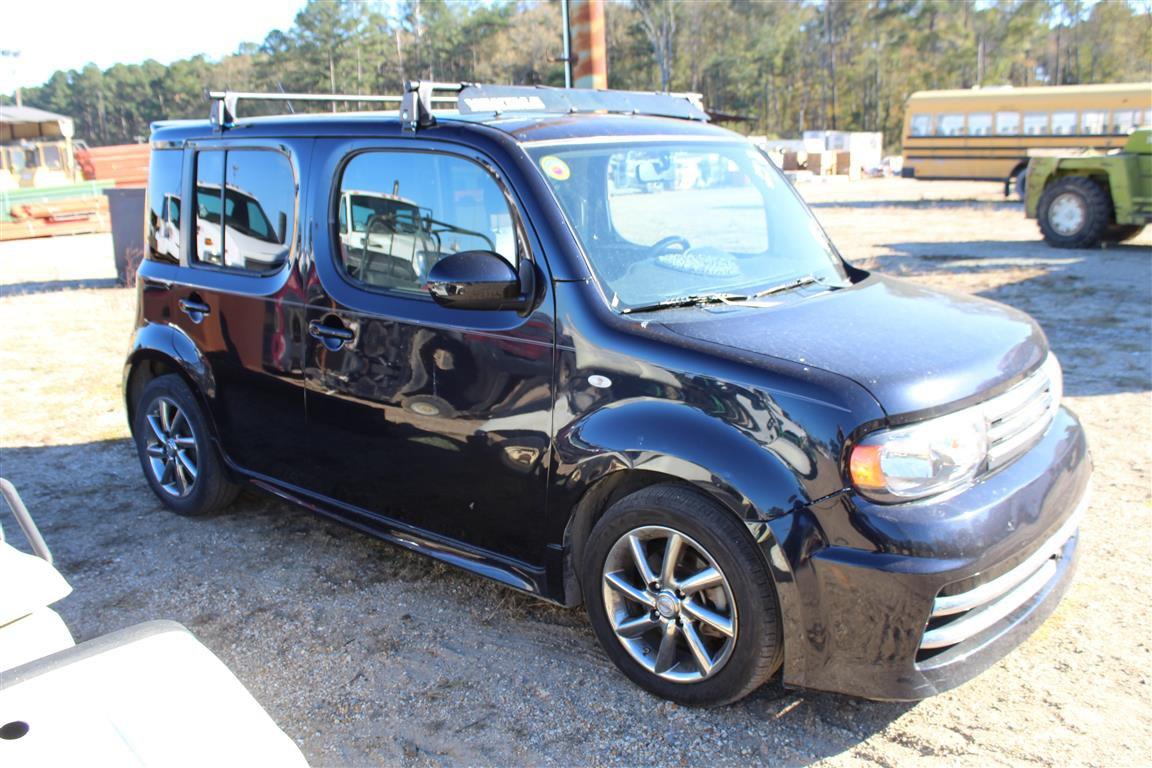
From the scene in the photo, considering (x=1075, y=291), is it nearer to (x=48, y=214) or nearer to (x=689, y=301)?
(x=689, y=301)

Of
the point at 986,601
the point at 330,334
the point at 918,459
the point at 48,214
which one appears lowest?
the point at 986,601

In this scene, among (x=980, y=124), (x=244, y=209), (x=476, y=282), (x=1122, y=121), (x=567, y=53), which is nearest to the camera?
(x=476, y=282)

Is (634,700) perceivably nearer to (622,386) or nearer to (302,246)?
(622,386)

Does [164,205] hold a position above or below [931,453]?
above

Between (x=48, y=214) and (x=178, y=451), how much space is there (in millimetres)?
21597

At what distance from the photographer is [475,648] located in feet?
11.6

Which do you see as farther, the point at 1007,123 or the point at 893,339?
the point at 1007,123

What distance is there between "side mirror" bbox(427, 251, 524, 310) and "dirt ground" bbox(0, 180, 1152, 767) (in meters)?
1.32

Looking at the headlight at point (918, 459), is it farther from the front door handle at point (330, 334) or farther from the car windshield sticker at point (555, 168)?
the front door handle at point (330, 334)

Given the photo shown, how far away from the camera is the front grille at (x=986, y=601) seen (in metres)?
2.65

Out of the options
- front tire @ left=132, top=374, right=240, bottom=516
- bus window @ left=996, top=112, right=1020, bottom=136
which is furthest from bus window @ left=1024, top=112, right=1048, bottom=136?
front tire @ left=132, top=374, right=240, bottom=516

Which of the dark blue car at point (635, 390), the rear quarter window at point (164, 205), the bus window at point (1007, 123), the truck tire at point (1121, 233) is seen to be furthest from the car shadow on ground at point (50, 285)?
the bus window at point (1007, 123)

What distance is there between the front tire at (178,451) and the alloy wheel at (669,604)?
95.5 inches

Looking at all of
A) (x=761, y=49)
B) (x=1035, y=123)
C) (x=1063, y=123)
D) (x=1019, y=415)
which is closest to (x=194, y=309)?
(x=1019, y=415)
